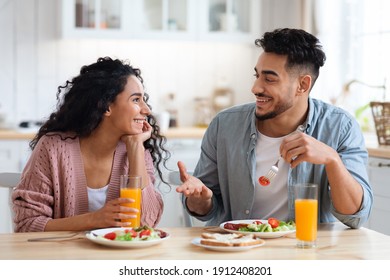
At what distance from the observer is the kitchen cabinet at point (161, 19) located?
4.71 metres

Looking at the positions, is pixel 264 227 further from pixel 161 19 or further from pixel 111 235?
pixel 161 19

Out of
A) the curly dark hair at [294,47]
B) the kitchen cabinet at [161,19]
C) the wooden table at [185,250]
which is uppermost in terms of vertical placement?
the kitchen cabinet at [161,19]

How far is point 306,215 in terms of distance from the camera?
1764 mm

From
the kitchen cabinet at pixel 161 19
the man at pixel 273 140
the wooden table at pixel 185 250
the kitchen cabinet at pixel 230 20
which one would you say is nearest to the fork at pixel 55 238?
the wooden table at pixel 185 250

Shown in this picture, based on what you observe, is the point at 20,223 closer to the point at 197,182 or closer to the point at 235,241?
the point at 197,182

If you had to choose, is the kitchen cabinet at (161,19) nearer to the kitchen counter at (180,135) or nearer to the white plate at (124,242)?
the kitchen counter at (180,135)

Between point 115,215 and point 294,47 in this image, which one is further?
point 294,47

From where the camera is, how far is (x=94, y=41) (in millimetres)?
4992

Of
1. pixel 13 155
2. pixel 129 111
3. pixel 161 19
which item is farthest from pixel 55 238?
pixel 161 19

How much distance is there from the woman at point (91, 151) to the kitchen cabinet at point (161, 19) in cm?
232

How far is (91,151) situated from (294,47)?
2.59ft

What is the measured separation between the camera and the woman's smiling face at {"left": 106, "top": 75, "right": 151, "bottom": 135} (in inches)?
93.0

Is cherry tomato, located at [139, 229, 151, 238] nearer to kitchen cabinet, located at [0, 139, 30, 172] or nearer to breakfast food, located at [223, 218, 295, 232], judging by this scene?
breakfast food, located at [223, 218, 295, 232]

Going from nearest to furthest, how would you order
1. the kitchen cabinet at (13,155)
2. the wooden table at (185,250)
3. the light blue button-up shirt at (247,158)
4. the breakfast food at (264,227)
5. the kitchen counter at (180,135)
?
the wooden table at (185,250), the breakfast food at (264,227), the light blue button-up shirt at (247,158), the kitchen counter at (180,135), the kitchen cabinet at (13,155)
